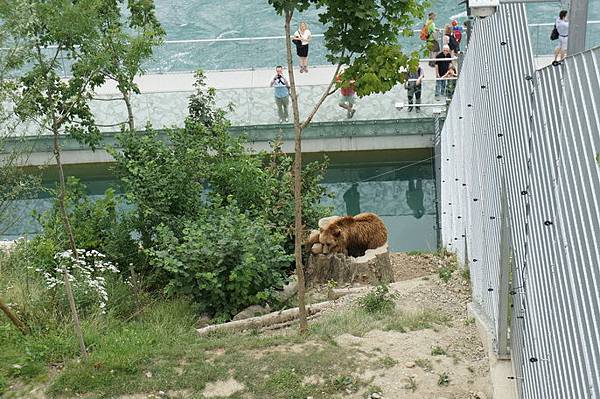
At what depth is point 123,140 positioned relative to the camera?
14.9 m

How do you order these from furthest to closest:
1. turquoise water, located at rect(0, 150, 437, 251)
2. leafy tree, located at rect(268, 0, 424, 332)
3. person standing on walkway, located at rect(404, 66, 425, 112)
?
1. turquoise water, located at rect(0, 150, 437, 251)
2. person standing on walkway, located at rect(404, 66, 425, 112)
3. leafy tree, located at rect(268, 0, 424, 332)

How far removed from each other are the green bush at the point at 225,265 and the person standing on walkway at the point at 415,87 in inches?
354

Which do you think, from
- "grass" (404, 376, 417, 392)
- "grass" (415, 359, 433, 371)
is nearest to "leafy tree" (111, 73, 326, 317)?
"grass" (415, 359, 433, 371)

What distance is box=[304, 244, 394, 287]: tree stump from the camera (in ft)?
45.7

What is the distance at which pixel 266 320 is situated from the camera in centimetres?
1150

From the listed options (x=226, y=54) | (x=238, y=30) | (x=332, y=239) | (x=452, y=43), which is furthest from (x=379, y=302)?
(x=238, y=30)

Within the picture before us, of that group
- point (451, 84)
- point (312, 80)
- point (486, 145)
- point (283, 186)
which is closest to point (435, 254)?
point (283, 186)

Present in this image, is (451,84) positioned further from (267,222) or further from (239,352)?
(239,352)

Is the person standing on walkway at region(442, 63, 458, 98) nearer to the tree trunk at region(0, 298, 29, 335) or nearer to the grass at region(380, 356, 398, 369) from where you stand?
the grass at region(380, 356, 398, 369)

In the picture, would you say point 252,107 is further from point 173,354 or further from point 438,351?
point 438,351

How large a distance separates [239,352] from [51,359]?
78.7 inches

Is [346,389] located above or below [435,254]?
below

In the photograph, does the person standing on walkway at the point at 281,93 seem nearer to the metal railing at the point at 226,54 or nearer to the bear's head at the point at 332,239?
the metal railing at the point at 226,54

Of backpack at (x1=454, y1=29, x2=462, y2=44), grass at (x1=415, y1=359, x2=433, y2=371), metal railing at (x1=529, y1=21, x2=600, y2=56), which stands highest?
backpack at (x1=454, y1=29, x2=462, y2=44)
